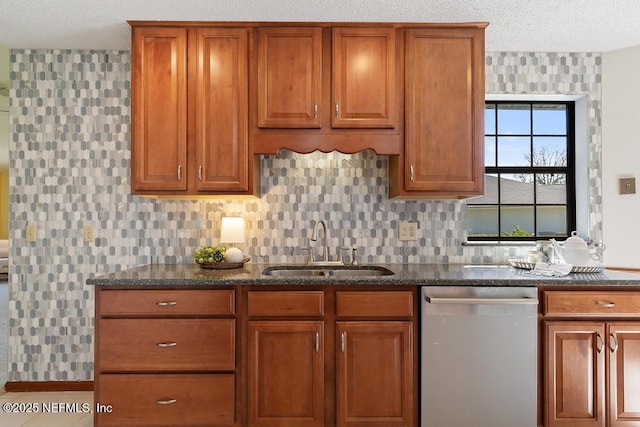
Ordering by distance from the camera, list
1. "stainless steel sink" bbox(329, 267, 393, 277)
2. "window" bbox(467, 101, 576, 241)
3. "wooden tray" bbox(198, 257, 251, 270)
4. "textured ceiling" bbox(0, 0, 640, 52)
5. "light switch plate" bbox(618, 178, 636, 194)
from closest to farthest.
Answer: "textured ceiling" bbox(0, 0, 640, 52) < "wooden tray" bbox(198, 257, 251, 270) < "stainless steel sink" bbox(329, 267, 393, 277) < "light switch plate" bbox(618, 178, 636, 194) < "window" bbox(467, 101, 576, 241)

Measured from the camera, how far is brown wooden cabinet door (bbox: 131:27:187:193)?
2463mm

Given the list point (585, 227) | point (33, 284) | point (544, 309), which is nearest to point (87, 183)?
point (33, 284)

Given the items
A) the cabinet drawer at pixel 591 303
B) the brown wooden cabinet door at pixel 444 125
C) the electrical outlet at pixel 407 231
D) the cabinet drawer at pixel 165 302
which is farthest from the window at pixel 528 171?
the cabinet drawer at pixel 165 302

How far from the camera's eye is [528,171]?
3.06 meters

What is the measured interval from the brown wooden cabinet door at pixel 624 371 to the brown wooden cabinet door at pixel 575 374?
5 centimetres

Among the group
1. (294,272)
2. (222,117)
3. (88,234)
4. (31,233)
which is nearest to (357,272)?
(294,272)

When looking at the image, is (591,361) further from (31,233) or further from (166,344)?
(31,233)

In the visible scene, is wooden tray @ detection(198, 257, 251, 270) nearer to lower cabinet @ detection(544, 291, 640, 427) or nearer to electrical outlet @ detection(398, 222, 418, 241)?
electrical outlet @ detection(398, 222, 418, 241)

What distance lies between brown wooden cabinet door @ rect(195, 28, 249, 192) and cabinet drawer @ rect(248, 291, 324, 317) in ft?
2.30

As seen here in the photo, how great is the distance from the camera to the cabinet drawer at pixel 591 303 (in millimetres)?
2154

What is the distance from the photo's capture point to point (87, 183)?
2877 mm

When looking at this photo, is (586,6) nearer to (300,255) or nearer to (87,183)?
(300,255)

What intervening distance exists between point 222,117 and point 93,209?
121 cm

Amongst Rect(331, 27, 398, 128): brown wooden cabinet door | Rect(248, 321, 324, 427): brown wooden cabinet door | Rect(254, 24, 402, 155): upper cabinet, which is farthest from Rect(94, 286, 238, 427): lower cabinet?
Rect(331, 27, 398, 128): brown wooden cabinet door
